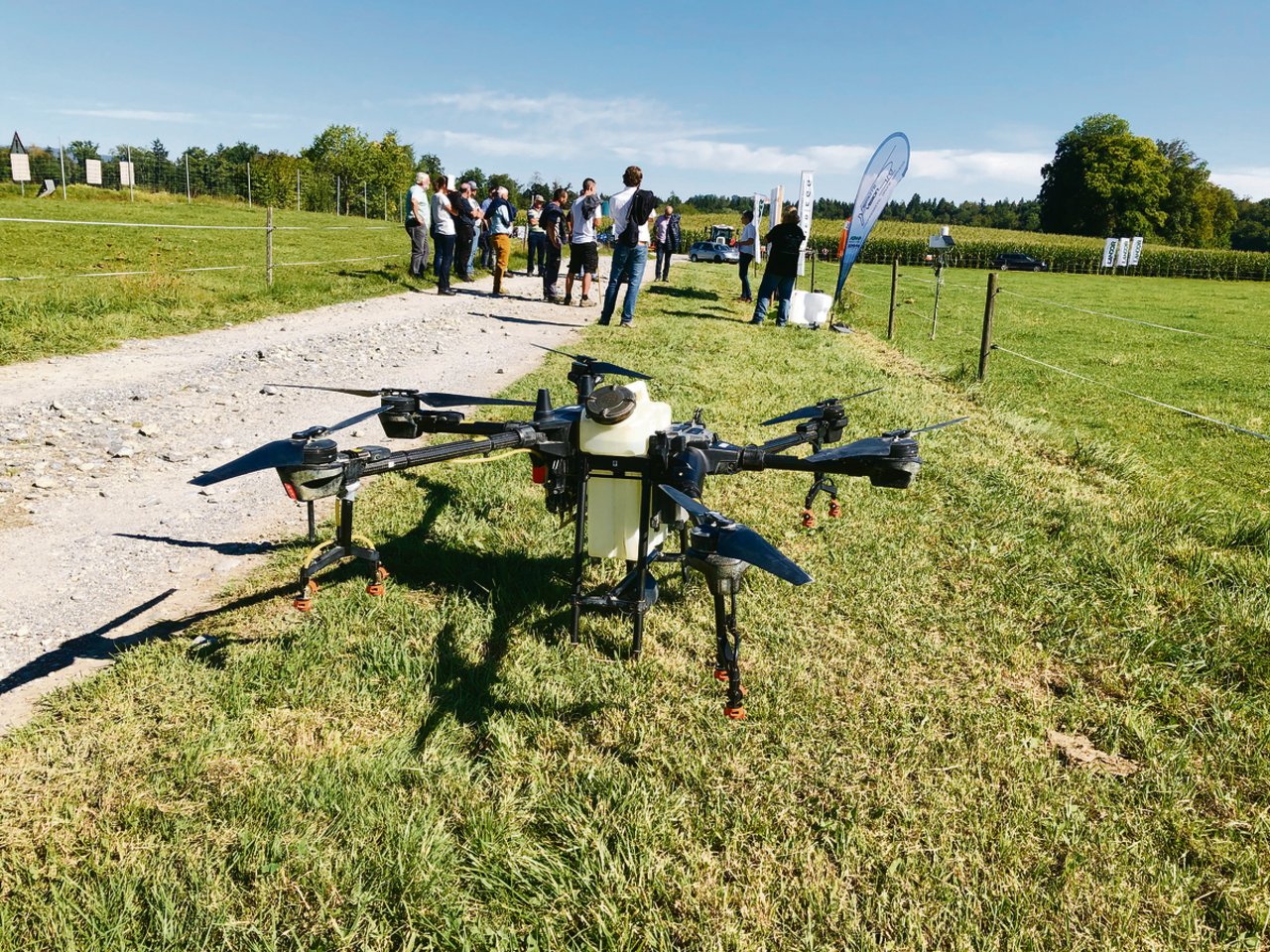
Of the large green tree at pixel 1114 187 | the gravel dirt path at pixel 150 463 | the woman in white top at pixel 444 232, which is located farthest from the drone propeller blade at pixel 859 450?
the large green tree at pixel 1114 187

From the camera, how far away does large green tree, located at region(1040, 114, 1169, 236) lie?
94.1 metres

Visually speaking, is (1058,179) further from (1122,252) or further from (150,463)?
(150,463)

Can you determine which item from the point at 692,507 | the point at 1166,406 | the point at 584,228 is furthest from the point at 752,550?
the point at 584,228

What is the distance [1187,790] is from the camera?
9.27 feet

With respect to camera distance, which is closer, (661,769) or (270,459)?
(270,459)

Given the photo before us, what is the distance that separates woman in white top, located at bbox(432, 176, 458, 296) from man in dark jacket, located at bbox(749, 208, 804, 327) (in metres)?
6.92

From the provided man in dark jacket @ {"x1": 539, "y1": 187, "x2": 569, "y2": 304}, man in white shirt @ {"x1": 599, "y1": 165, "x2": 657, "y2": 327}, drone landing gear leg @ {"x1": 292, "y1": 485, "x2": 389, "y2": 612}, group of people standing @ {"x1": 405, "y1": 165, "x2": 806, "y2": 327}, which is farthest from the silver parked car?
drone landing gear leg @ {"x1": 292, "y1": 485, "x2": 389, "y2": 612}

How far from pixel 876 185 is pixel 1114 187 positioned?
99.9 metres

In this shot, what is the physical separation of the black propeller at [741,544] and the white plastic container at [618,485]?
0.86 meters

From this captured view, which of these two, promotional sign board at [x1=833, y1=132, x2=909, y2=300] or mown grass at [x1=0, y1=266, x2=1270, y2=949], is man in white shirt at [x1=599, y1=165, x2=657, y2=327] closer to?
Result: promotional sign board at [x1=833, y1=132, x2=909, y2=300]

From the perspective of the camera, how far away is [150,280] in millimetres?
12938

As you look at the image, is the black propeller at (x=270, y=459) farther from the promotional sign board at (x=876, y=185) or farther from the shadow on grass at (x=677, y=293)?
the shadow on grass at (x=677, y=293)

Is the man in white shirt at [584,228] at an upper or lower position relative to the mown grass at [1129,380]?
upper

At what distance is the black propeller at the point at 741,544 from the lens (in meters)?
1.71
